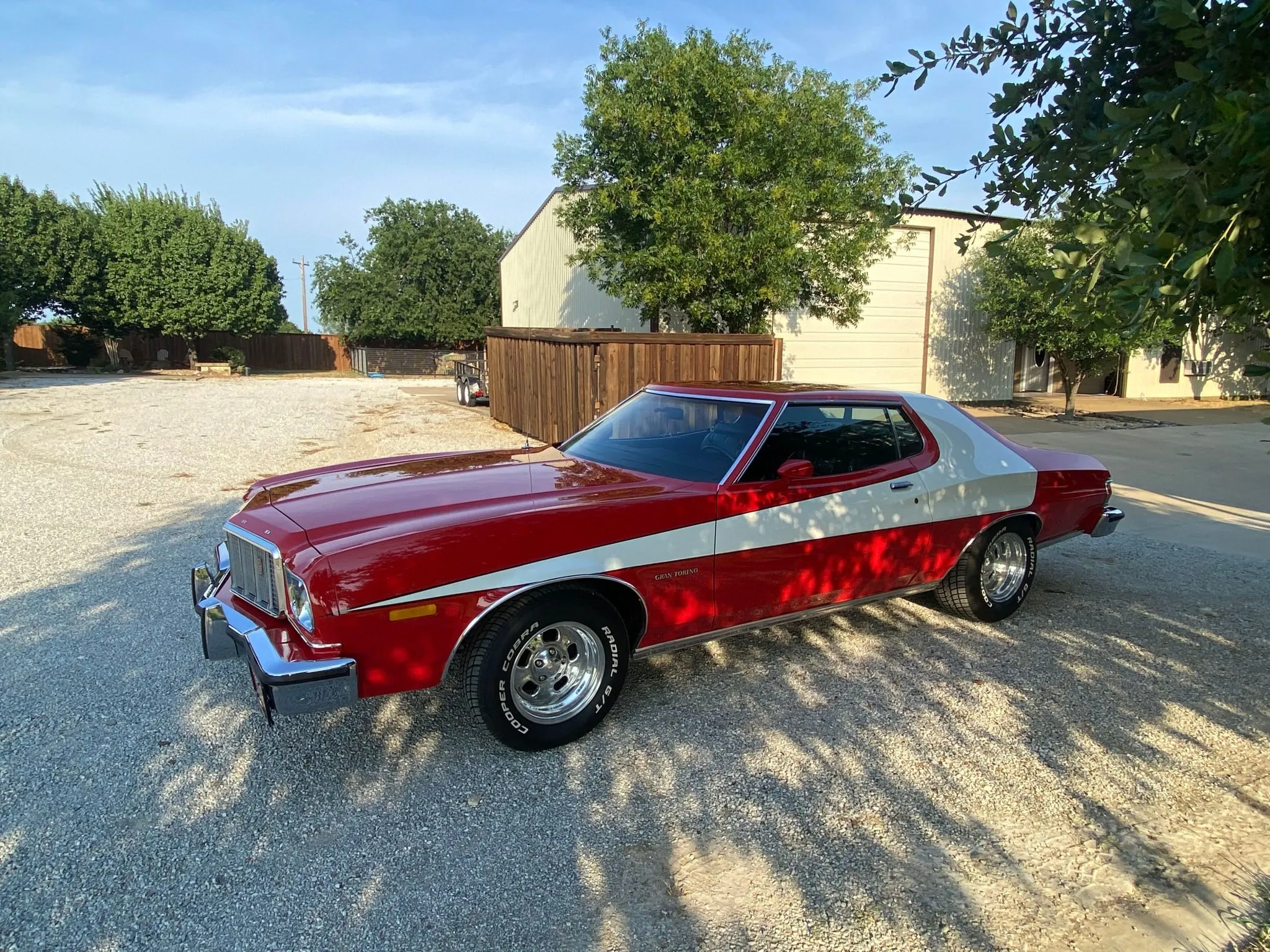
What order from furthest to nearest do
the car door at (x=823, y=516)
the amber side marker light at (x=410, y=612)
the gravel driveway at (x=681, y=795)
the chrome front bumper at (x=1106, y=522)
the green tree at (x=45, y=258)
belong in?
the green tree at (x=45, y=258) < the chrome front bumper at (x=1106, y=522) < the car door at (x=823, y=516) < the amber side marker light at (x=410, y=612) < the gravel driveway at (x=681, y=795)

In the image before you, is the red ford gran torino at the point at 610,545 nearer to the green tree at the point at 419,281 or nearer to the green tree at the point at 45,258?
the green tree at the point at 45,258

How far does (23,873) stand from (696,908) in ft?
7.42

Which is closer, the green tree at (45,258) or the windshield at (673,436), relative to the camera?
the windshield at (673,436)

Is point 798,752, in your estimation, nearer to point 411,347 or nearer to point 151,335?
point 151,335

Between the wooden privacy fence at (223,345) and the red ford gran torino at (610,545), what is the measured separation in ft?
135

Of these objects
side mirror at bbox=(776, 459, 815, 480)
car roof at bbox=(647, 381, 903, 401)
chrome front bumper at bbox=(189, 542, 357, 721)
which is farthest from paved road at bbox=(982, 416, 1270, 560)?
chrome front bumper at bbox=(189, 542, 357, 721)

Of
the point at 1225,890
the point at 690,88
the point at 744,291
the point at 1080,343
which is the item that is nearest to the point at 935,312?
the point at 1080,343

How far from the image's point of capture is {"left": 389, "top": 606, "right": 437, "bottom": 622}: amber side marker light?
2986 mm

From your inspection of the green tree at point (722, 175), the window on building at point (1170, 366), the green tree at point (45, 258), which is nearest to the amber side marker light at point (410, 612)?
the green tree at point (722, 175)

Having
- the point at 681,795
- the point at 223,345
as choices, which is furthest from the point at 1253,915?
the point at 223,345

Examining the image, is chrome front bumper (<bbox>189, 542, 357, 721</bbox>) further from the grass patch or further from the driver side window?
the grass patch

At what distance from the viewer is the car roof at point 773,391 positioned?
4.40 metres

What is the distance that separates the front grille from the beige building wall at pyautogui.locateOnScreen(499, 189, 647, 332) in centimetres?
1333

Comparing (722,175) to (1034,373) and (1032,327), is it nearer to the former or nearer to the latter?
(1032,327)
